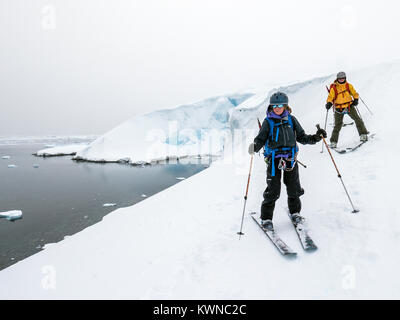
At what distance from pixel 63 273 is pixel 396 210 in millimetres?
4802

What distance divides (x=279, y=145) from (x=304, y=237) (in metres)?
1.31

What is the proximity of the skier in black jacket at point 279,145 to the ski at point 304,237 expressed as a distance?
9 cm

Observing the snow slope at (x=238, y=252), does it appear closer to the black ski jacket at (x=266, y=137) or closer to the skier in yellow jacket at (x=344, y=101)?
the skier in yellow jacket at (x=344, y=101)

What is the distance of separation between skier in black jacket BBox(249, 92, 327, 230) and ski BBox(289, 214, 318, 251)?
0.31ft

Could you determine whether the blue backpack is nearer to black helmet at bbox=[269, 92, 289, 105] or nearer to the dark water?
black helmet at bbox=[269, 92, 289, 105]

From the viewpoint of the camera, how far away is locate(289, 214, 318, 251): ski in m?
2.69

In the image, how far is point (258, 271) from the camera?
2.51 meters

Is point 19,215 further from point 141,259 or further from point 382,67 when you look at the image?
point 382,67

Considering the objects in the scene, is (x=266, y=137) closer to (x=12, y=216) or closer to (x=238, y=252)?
(x=238, y=252)

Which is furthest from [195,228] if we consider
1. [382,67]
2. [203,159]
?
[203,159]

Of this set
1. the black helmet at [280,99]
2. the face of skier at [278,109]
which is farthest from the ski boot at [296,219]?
the black helmet at [280,99]

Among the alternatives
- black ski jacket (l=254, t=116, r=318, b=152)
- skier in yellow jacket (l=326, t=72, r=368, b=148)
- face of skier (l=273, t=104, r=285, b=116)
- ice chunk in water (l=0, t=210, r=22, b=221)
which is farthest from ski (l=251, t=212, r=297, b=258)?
ice chunk in water (l=0, t=210, r=22, b=221)

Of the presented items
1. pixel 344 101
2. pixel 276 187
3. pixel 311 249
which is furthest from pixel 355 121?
pixel 311 249
